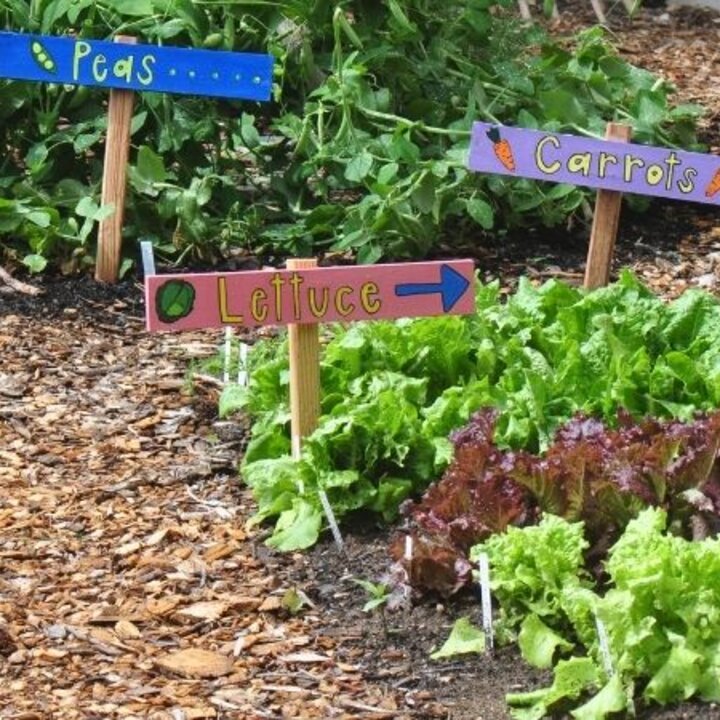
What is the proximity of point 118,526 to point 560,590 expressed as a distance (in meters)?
1.38

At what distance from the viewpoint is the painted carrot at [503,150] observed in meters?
5.39

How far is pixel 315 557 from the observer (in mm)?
4387

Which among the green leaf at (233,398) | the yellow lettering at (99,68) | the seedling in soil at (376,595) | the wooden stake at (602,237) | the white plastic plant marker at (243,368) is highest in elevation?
the yellow lettering at (99,68)

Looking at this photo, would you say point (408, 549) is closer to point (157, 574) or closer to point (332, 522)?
point (332, 522)

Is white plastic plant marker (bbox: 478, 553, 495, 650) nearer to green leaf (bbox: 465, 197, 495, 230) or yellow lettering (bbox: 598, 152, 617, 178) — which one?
yellow lettering (bbox: 598, 152, 617, 178)

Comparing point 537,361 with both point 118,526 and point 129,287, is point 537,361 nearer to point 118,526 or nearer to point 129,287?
point 118,526

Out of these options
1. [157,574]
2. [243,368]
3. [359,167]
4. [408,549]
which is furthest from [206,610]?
[359,167]

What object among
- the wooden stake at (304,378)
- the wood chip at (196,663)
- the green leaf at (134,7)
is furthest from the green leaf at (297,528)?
the green leaf at (134,7)

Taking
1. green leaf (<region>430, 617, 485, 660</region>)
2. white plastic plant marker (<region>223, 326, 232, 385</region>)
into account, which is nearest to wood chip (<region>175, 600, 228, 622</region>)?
green leaf (<region>430, 617, 485, 660</region>)

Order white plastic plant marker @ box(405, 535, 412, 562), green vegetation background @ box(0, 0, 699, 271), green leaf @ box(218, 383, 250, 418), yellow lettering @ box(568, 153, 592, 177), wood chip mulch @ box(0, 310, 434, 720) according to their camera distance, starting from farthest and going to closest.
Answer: green vegetation background @ box(0, 0, 699, 271), yellow lettering @ box(568, 153, 592, 177), green leaf @ box(218, 383, 250, 418), white plastic plant marker @ box(405, 535, 412, 562), wood chip mulch @ box(0, 310, 434, 720)

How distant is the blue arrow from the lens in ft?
15.1

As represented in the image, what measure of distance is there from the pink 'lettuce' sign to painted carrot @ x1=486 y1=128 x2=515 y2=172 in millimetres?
812

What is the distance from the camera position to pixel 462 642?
12.6ft

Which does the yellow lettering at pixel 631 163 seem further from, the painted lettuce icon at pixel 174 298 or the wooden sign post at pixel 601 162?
the painted lettuce icon at pixel 174 298
